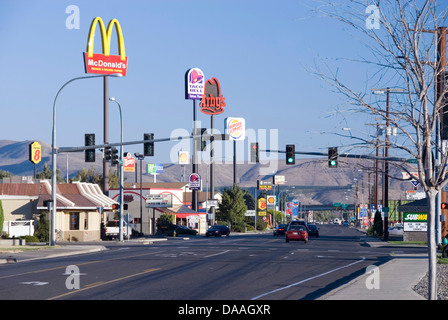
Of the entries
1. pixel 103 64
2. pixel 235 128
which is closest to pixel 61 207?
pixel 103 64

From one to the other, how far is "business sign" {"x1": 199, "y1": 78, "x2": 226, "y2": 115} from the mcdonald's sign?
28.4m

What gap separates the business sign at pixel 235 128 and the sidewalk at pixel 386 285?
284 feet

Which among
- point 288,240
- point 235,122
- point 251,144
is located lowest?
point 288,240

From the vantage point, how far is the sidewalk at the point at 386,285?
17.3 m

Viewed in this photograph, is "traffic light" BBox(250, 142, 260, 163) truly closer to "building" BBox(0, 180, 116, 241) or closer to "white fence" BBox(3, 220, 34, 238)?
"white fence" BBox(3, 220, 34, 238)

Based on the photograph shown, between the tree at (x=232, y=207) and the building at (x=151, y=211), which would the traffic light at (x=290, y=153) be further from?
the tree at (x=232, y=207)

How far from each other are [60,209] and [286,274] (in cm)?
4018

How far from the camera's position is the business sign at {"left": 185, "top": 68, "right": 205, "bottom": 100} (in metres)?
102

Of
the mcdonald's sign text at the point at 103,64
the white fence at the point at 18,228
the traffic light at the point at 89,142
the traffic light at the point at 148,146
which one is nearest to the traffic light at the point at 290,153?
the traffic light at the point at 148,146

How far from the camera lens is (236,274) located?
25.0 meters

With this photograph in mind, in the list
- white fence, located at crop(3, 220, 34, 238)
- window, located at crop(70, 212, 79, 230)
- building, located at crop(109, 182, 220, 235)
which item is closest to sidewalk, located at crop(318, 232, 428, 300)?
white fence, located at crop(3, 220, 34, 238)
